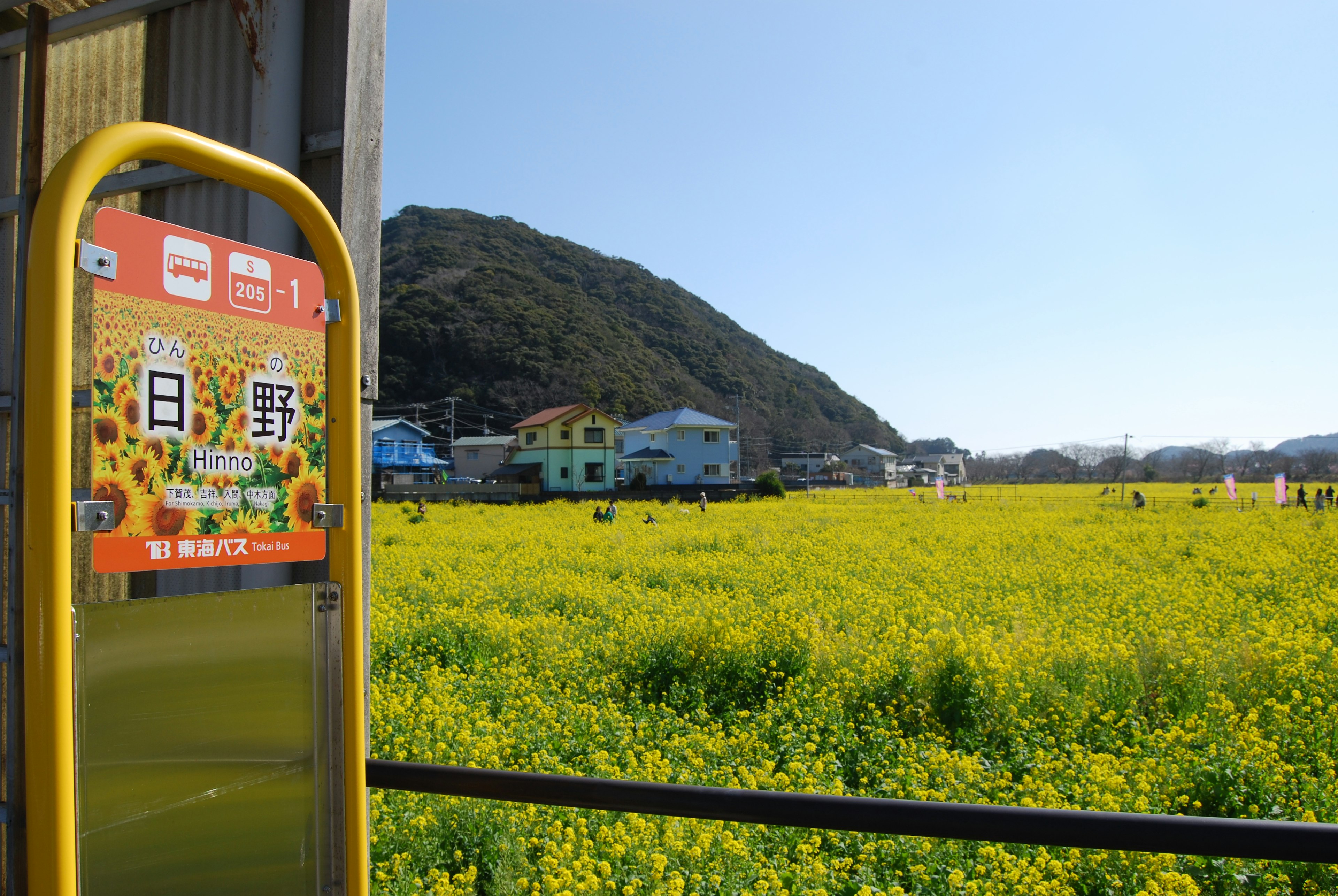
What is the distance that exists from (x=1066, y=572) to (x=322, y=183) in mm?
10830

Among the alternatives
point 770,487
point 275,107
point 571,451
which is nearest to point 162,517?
point 275,107

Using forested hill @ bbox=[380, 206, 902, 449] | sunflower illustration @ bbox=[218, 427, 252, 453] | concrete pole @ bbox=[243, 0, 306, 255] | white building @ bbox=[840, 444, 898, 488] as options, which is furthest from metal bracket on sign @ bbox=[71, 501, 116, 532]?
white building @ bbox=[840, 444, 898, 488]

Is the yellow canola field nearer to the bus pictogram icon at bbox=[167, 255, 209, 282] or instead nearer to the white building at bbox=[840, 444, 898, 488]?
the bus pictogram icon at bbox=[167, 255, 209, 282]

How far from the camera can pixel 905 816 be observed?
62.7 inches

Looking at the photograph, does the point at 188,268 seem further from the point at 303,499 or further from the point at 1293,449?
the point at 1293,449

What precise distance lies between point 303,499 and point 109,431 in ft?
1.26

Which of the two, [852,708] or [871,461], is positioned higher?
[871,461]

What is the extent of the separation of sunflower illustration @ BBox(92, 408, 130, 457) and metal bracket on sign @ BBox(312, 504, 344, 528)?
36cm

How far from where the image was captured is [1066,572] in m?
10.8

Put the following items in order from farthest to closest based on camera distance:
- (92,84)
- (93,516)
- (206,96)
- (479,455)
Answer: (479,455), (92,84), (206,96), (93,516)

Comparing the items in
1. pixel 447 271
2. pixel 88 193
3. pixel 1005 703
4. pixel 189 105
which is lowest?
pixel 1005 703

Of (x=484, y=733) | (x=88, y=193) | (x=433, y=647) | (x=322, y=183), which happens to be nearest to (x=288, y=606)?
(x=88, y=193)

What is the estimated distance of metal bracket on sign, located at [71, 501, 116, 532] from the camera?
1.22m

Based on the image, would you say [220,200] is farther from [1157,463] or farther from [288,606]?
[1157,463]
